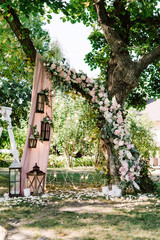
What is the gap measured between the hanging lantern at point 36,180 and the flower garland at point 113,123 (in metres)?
1.78

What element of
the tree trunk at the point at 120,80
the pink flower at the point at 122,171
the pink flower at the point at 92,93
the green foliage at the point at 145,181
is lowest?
the green foliage at the point at 145,181

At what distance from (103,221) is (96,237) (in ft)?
2.38

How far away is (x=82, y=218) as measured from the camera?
12.7ft

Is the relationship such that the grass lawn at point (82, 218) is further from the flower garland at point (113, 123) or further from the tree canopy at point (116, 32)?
the tree canopy at point (116, 32)

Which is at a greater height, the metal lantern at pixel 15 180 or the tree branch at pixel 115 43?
the tree branch at pixel 115 43

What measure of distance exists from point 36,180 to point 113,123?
224 centimetres

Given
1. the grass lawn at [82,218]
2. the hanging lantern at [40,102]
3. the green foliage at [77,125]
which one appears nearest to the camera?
the grass lawn at [82,218]

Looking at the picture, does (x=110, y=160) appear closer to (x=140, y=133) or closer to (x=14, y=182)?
(x=14, y=182)

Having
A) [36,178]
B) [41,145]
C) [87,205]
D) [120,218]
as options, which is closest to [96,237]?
[120,218]

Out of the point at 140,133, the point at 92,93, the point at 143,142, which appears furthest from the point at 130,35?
the point at 140,133

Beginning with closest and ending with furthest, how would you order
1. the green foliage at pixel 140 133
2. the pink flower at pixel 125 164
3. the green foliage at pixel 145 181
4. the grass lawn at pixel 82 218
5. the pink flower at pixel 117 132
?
the grass lawn at pixel 82 218 < the pink flower at pixel 125 164 < the pink flower at pixel 117 132 < the green foliage at pixel 145 181 < the green foliage at pixel 140 133

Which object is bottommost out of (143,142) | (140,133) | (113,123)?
Answer: (143,142)

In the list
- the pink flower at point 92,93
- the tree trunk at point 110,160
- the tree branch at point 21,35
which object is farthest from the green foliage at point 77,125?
the tree branch at point 21,35

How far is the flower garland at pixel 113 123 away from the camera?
233 inches
